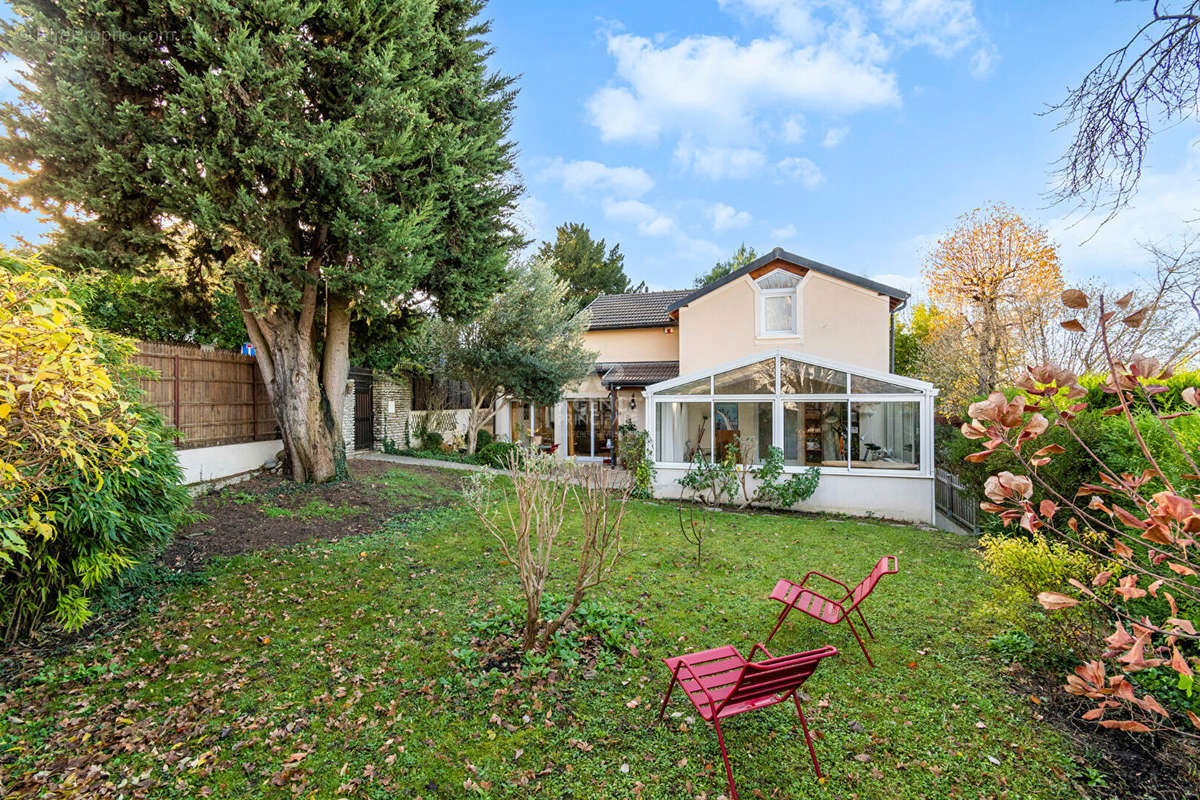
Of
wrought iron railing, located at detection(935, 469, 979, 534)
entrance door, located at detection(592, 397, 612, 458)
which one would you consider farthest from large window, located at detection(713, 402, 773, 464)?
entrance door, located at detection(592, 397, 612, 458)

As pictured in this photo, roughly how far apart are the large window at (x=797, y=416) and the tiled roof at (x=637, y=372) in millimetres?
4296

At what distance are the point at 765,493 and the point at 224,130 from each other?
11164mm

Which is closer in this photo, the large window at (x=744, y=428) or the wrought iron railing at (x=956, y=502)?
the wrought iron railing at (x=956, y=502)

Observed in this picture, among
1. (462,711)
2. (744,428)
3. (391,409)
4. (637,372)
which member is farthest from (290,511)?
(637,372)

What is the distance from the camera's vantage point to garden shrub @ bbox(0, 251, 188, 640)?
8.45 ft

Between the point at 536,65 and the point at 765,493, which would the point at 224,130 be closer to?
the point at 536,65

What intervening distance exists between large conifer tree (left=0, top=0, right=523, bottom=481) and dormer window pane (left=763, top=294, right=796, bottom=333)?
8.92 m

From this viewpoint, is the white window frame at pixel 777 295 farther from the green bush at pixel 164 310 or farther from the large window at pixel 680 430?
the green bush at pixel 164 310

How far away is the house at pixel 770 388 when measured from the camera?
10.2 meters

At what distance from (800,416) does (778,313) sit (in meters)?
4.96

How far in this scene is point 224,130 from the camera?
7469mm

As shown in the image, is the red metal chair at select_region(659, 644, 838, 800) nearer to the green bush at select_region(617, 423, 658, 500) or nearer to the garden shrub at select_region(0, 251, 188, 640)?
the garden shrub at select_region(0, 251, 188, 640)

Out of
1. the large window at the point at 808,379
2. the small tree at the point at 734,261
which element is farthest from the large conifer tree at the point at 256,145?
the small tree at the point at 734,261

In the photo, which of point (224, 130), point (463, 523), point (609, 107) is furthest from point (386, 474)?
point (609, 107)
